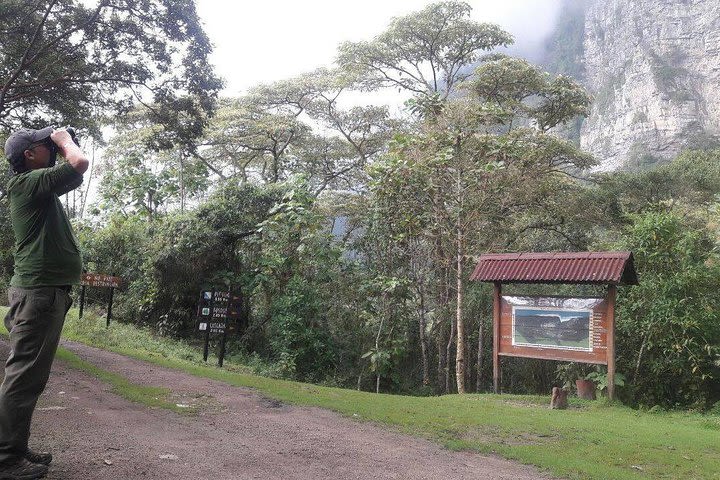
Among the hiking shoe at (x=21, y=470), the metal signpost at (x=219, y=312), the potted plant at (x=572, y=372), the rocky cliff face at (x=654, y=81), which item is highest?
the rocky cliff face at (x=654, y=81)

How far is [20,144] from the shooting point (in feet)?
10.4

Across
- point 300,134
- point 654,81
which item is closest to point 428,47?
point 300,134

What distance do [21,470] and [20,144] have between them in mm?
1803

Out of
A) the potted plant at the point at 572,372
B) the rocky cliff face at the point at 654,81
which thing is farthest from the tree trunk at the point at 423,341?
the rocky cliff face at the point at 654,81

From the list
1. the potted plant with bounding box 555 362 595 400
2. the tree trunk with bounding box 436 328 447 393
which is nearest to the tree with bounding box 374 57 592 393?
the tree trunk with bounding box 436 328 447 393

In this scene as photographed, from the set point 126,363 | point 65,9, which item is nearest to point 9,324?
point 126,363

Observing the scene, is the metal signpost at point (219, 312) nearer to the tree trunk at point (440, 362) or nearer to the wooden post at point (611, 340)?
the tree trunk at point (440, 362)

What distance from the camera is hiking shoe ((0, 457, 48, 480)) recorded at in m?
2.71

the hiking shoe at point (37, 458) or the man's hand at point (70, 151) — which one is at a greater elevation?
the man's hand at point (70, 151)

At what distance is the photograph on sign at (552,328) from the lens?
9031 mm

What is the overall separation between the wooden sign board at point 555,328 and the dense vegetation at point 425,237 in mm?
1083

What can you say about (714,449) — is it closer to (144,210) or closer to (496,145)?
(496,145)

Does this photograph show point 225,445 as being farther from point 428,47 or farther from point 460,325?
point 428,47

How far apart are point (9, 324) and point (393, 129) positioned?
60.3 ft
